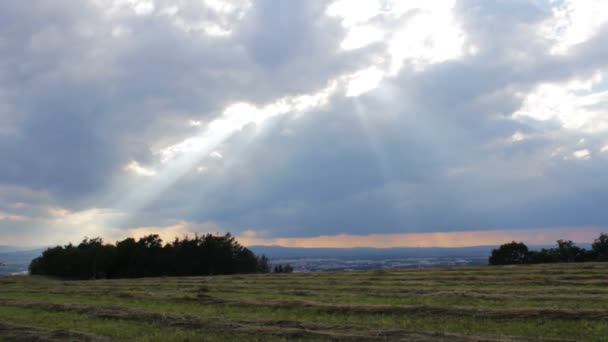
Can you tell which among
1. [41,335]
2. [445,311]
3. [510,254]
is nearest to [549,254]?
[510,254]

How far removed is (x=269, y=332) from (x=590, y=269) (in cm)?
2993

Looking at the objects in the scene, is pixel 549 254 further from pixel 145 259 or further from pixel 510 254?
pixel 145 259

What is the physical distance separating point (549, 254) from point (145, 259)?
6390 centimetres

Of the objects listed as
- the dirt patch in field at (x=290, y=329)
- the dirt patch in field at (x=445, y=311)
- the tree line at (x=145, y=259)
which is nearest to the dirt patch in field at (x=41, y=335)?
the dirt patch in field at (x=290, y=329)

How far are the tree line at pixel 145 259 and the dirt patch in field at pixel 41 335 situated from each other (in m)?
62.2

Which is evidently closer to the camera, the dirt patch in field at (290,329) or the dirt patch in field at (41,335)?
the dirt patch in field at (290,329)

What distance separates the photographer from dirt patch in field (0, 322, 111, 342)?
15.0 metres

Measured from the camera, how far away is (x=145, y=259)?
7794 centimetres

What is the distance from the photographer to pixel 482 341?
12.8m

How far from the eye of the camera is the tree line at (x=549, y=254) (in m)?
67.4

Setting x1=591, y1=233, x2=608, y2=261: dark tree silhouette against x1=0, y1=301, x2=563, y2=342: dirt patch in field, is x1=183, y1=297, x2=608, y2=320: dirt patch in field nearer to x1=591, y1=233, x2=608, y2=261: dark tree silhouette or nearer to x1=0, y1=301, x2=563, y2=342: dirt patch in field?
x1=0, y1=301, x2=563, y2=342: dirt patch in field

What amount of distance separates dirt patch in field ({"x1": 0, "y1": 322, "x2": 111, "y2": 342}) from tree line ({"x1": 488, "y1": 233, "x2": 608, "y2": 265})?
65351 millimetres

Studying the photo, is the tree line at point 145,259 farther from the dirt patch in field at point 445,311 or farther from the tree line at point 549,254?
the dirt patch in field at point 445,311

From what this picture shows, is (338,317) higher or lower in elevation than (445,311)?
lower
